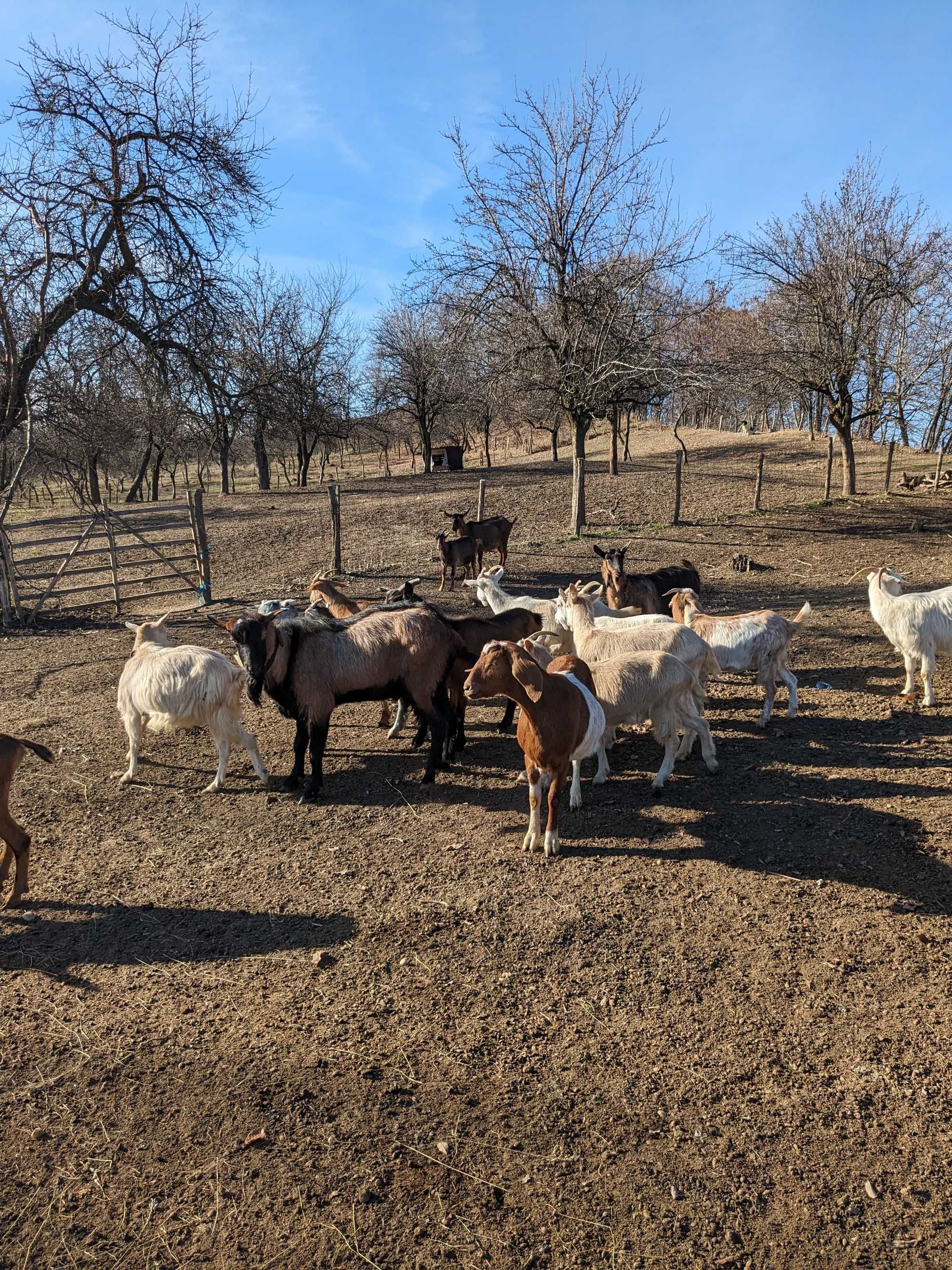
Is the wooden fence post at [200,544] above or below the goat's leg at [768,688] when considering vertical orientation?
above

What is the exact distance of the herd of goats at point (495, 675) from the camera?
18.1 ft

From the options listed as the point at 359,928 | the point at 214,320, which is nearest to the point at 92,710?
the point at 359,928

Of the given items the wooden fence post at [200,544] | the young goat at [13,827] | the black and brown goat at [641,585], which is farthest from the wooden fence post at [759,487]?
the young goat at [13,827]

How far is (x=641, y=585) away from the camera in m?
10.6

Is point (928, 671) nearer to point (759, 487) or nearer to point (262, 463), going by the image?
point (759, 487)

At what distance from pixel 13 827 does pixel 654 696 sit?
15.2ft

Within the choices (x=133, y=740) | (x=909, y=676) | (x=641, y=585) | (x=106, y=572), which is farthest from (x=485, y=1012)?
(x=106, y=572)

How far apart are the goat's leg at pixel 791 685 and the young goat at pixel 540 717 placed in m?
2.85

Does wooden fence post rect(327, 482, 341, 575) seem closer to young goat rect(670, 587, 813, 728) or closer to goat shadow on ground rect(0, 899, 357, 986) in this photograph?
young goat rect(670, 587, 813, 728)

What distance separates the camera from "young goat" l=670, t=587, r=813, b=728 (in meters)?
7.50

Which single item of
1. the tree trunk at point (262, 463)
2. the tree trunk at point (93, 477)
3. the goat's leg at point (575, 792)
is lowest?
the goat's leg at point (575, 792)

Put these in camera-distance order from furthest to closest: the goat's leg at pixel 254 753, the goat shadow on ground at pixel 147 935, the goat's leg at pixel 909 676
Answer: the goat's leg at pixel 909 676
the goat's leg at pixel 254 753
the goat shadow on ground at pixel 147 935

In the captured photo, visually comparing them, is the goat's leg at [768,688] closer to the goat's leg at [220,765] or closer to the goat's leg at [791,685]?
the goat's leg at [791,685]

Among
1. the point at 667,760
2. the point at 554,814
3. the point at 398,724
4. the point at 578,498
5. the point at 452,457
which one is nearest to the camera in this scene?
the point at 554,814
